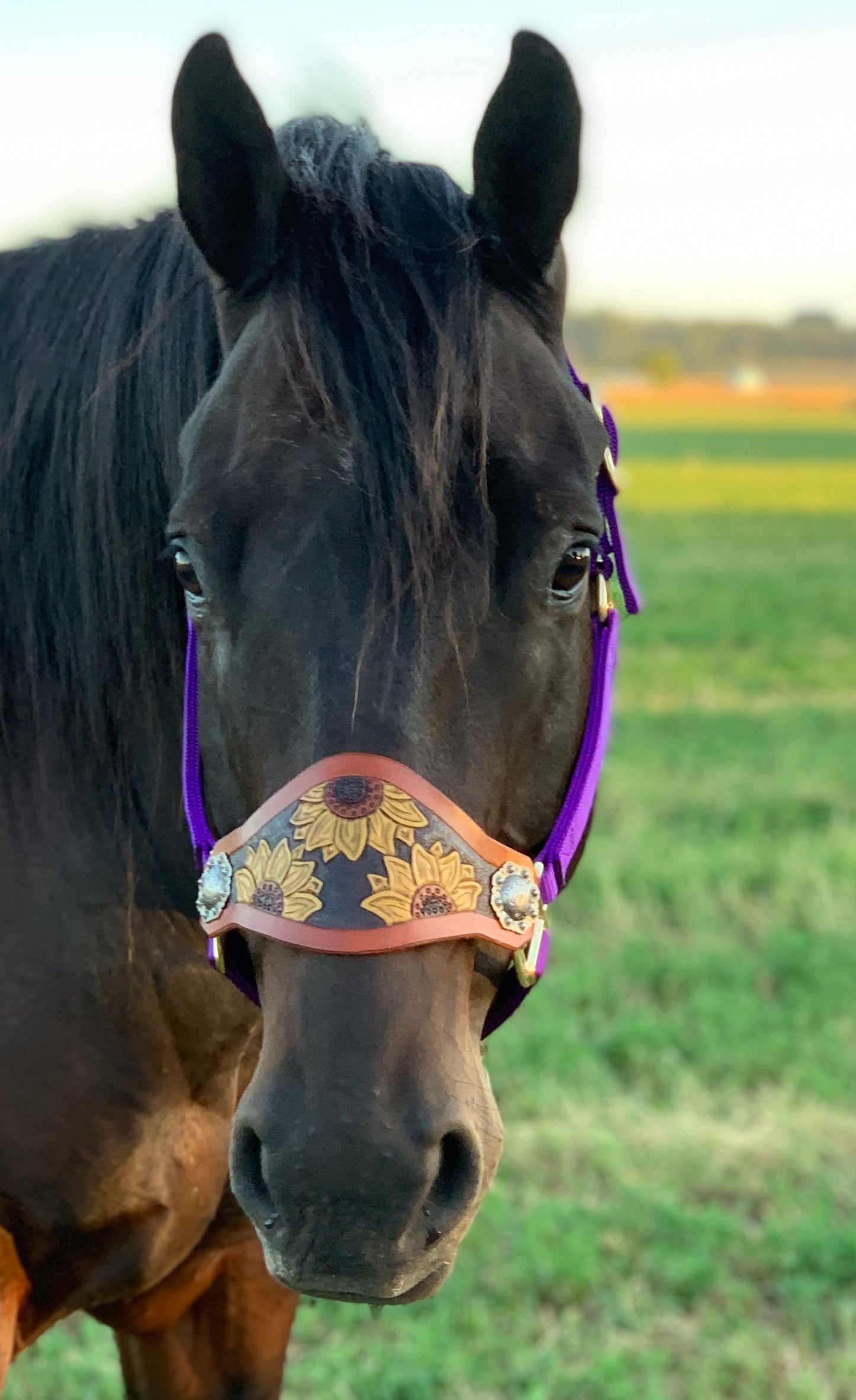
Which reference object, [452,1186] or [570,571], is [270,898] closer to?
[452,1186]

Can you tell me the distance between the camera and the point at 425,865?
152 centimetres

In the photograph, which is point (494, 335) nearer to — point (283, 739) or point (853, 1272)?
point (283, 739)

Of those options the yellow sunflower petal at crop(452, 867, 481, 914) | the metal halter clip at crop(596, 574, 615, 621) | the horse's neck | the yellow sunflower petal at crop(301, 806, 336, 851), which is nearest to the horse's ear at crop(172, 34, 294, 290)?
the horse's neck

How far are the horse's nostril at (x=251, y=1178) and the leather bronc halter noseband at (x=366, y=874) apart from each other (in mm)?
231

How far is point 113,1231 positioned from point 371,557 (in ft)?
3.82

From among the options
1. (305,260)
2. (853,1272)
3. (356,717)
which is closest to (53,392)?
(305,260)

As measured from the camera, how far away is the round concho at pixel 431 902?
4.92ft

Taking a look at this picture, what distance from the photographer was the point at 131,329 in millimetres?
2004

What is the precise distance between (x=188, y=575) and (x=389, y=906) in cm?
51

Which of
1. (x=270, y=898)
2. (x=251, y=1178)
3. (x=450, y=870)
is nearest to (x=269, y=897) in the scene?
(x=270, y=898)

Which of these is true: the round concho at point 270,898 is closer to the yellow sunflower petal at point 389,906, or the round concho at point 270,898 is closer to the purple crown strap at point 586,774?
the yellow sunflower petal at point 389,906

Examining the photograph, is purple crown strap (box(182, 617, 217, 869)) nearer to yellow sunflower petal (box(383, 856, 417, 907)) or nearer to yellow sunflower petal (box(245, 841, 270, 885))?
yellow sunflower petal (box(245, 841, 270, 885))

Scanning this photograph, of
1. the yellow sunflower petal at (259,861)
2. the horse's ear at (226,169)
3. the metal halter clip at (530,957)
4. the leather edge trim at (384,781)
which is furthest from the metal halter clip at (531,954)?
the horse's ear at (226,169)

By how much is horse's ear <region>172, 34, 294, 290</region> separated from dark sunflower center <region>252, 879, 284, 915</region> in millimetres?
779
